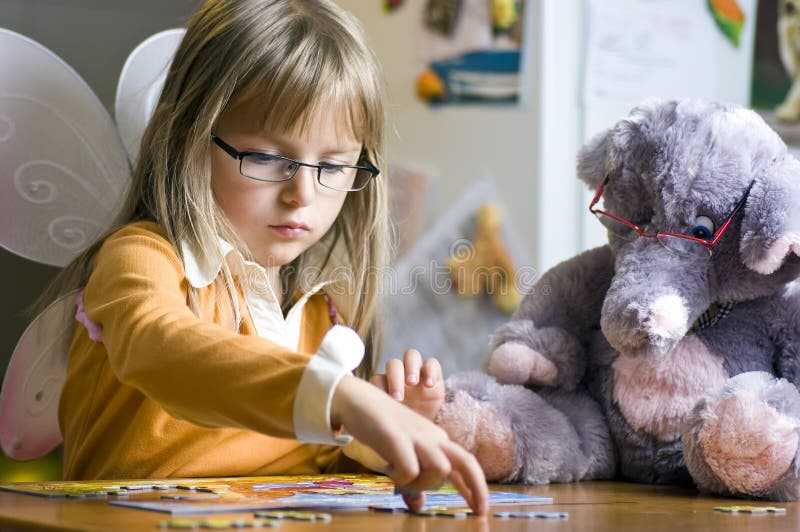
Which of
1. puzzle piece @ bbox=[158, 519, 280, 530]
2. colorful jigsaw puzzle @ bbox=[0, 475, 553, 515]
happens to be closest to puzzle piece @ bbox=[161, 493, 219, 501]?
colorful jigsaw puzzle @ bbox=[0, 475, 553, 515]

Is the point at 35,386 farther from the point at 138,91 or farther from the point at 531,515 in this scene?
the point at 531,515

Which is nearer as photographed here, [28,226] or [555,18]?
[28,226]

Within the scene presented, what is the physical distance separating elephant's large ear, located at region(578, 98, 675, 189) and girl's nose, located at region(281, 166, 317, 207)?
0.83ft

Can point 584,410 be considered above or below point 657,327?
below

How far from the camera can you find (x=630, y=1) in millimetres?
1889

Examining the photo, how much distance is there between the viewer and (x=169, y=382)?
0.66 meters

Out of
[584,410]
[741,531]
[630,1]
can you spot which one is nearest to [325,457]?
[584,410]

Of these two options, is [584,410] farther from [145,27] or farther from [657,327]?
[145,27]

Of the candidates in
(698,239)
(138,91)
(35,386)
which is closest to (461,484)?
(698,239)

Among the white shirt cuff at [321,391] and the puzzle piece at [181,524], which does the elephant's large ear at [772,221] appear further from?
the puzzle piece at [181,524]

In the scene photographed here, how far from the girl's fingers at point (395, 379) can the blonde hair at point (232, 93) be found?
214 mm

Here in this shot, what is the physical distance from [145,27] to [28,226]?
29cm

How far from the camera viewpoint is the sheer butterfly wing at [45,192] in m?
1.06

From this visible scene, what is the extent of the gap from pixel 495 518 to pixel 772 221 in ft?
1.23
